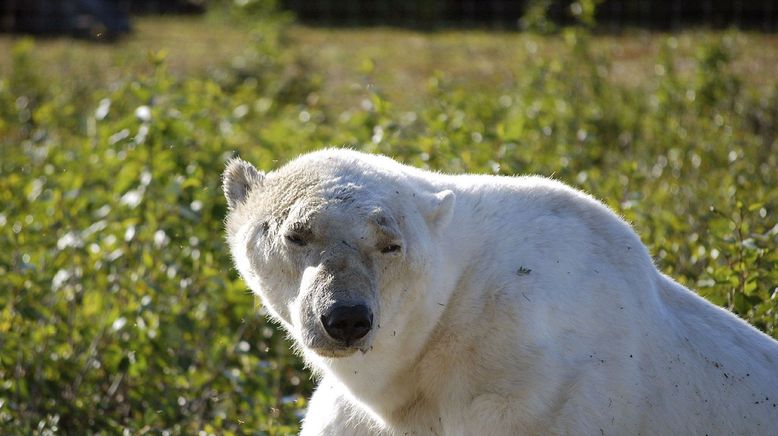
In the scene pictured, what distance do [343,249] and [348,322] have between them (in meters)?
0.25

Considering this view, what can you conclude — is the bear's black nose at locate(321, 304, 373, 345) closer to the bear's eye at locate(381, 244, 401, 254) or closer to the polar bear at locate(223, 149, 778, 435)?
the polar bear at locate(223, 149, 778, 435)

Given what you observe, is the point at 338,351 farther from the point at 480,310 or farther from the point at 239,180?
the point at 239,180

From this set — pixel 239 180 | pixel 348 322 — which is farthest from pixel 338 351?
pixel 239 180

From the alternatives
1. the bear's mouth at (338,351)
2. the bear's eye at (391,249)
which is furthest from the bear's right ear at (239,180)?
the bear's mouth at (338,351)

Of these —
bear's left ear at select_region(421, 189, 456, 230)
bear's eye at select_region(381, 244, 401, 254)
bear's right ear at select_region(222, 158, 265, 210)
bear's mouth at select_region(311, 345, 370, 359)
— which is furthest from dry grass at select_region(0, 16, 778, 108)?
bear's mouth at select_region(311, 345, 370, 359)

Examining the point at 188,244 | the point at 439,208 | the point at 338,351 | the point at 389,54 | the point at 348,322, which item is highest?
the point at 439,208

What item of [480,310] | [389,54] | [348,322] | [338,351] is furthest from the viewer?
[389,54]

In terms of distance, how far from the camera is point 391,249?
329cm

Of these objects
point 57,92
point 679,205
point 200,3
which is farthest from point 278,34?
point 200,3

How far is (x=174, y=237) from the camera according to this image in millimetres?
5586

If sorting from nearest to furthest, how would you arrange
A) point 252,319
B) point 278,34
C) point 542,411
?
point 542,411, point 252,319, point 278,34

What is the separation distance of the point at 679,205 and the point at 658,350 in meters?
3.33

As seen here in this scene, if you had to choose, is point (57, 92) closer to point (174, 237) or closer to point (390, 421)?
point (174, 237)

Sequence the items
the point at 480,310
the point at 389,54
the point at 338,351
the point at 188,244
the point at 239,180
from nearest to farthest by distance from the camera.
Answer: the point at 338,351 < the point at 480,310 < the point at 239,180 < the point at 188,244 < the point at 389,54
